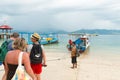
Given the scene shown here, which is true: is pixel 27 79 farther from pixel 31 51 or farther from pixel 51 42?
pixel 51 42

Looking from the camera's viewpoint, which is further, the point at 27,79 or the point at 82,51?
the point at 82,51

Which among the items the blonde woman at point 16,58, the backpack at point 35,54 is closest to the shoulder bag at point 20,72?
the blonde woman at point 16,58

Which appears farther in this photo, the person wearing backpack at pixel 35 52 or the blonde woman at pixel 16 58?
the person wearing backpack at pixel 35 52

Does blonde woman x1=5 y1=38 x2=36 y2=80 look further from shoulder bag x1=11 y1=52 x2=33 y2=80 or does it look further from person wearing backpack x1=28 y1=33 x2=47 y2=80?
person wearing backpack x1=28 y1=33 x2=47 y2=80

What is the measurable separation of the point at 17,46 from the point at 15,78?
473mm

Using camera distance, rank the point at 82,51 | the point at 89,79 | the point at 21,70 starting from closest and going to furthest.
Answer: the point at 21,70
the point at 89,79
the point at 82,51

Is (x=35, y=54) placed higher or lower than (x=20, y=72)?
higher

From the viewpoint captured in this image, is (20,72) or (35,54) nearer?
(20,72)

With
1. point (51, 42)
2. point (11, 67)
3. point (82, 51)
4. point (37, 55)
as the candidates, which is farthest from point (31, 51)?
point (51, 42)

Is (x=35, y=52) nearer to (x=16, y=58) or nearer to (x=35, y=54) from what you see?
(x=35, y=54)

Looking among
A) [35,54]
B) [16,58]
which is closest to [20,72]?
[16,58]

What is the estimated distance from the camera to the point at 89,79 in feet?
25.5

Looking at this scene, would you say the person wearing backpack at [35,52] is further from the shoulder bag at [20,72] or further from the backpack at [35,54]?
the shoulder bag at [20,72]

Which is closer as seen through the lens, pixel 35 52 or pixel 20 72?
pixel 20 72
